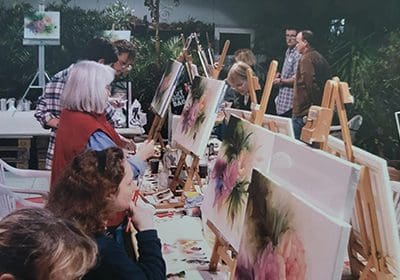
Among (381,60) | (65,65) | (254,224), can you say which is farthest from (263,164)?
(65,65)

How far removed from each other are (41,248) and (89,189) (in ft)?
1.90

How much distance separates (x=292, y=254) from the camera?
4.06 feet

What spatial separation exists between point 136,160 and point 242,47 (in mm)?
4415

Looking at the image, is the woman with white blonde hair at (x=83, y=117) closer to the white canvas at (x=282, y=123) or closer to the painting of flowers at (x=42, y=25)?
the white canvas at (x=282, y=123)

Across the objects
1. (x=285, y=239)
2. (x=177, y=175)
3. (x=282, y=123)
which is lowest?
(x=177, y=175)

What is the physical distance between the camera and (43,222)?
3.69ft

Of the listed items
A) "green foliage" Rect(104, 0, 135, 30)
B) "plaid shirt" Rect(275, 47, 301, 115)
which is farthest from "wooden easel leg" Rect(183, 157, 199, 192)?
"green foliage" Rect(104, 0, 135, 30)

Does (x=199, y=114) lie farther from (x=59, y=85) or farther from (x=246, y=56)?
(x=246, y=56)

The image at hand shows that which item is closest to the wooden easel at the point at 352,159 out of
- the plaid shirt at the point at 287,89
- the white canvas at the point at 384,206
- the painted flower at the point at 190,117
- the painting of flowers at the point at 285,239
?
the white canvas at the point at 384,206

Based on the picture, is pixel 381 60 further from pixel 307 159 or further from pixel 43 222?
pixel 43 222

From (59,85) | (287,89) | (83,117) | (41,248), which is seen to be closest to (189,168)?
(83,117)

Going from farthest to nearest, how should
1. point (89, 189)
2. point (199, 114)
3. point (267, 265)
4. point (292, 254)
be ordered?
point (199, 114) < point (89, 189) < point (267, 265) < point (292, 254)

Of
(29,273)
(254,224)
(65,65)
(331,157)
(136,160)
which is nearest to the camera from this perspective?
(29,273)

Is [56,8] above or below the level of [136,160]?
above
